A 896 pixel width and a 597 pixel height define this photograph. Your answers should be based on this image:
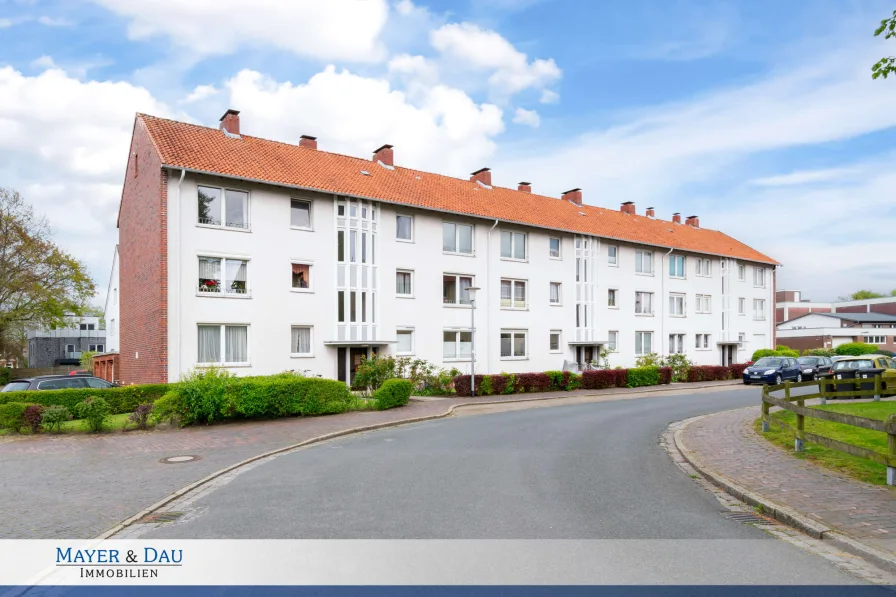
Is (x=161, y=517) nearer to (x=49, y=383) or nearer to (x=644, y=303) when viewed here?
(x=49, y=383)

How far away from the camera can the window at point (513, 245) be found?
107 ft

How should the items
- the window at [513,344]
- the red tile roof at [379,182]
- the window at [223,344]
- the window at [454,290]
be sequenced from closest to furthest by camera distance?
the window at [223,344]
the red tile roof at [379,182]
the window at [454,290]
the window at [513,344]

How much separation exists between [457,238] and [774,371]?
17086mm

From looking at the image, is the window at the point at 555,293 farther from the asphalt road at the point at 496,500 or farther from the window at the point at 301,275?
the asphalt road at the point at 496,500

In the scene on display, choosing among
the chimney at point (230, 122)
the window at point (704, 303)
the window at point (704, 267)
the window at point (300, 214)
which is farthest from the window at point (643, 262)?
the chimney at point (230, 122)

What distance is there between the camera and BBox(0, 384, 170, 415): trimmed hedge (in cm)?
1695

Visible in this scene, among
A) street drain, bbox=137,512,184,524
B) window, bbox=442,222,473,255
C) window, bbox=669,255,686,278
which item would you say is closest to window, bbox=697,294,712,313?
window, bbox=669,255,686,278

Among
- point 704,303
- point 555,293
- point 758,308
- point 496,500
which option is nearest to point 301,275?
point 555,293

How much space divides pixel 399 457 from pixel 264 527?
478 cm

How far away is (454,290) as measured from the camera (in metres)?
30.6

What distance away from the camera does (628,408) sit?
21.0 meters

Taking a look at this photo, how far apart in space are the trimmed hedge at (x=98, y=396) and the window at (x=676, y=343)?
30.8 m

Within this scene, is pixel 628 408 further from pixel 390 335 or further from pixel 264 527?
pixel 264 527

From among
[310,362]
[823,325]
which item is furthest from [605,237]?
[823,325]
